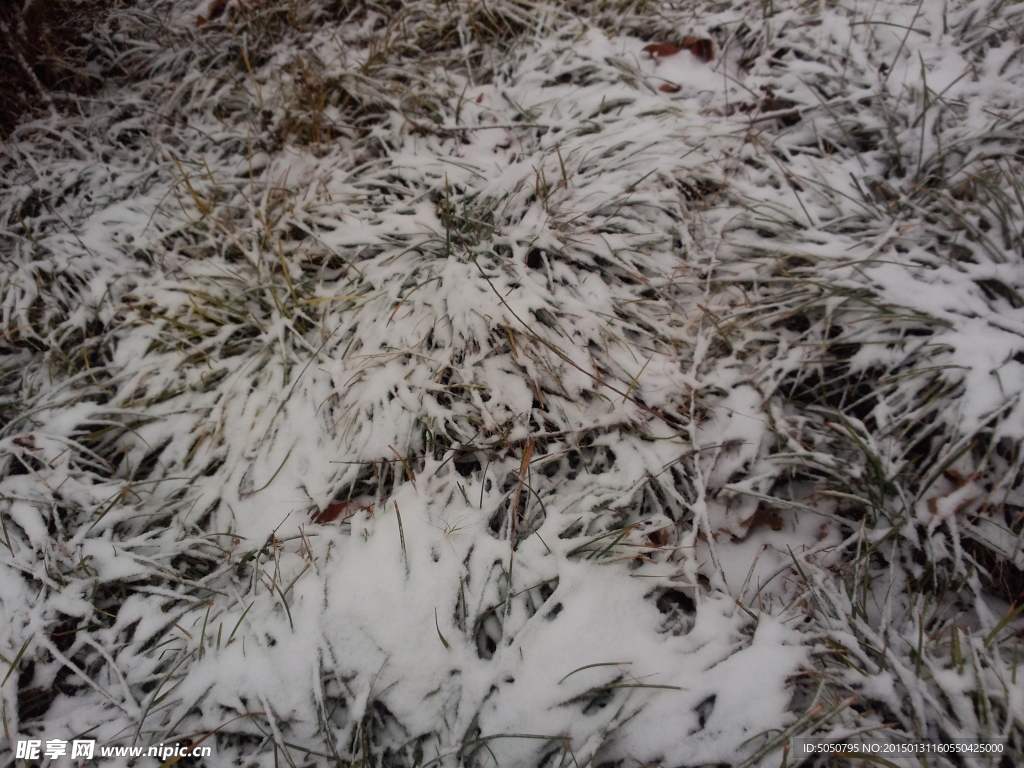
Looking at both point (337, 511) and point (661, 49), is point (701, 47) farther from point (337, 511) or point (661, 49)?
point (337, 511)

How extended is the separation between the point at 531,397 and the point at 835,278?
0.91 meters

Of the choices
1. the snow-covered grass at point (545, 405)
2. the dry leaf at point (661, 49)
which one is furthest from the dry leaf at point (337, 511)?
the dry leaf at point (661, 49)

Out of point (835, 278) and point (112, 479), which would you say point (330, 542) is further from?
point (835, 278)

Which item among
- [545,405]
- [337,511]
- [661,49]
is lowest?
[337,511]

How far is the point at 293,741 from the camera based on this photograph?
1186 mm

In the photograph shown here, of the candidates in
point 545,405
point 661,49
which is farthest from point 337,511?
point 661,49

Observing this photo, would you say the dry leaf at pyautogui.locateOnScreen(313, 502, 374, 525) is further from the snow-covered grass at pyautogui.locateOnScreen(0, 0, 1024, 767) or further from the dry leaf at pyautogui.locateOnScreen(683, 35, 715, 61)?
the dry leaf at pyautogui.locateOnScreen(683, 35, 715, 61)

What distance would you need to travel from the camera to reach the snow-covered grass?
3.85 feet

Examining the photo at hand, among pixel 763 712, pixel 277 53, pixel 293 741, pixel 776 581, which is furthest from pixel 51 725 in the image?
pixel 277 53

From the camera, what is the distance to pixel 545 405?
152cm

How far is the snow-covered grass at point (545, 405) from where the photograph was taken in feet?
3.85

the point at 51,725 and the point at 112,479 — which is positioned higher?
the point at 112,479

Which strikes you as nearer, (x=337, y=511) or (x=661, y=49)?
(x=337, y=511)

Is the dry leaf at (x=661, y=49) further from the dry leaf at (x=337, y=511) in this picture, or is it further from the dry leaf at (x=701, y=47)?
the dry leaf at (x=337, y=511)
